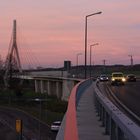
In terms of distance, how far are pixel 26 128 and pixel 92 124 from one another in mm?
62667

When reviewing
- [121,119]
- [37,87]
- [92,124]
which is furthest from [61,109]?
[121,119]

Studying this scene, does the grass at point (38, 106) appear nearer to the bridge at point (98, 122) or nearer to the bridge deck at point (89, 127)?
the bridge at point (98, 122)

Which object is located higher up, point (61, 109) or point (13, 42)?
point (13, 42)

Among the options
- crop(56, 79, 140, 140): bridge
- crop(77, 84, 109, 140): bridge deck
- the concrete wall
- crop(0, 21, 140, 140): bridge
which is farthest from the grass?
crop(56, 79, 140, 140): bridge

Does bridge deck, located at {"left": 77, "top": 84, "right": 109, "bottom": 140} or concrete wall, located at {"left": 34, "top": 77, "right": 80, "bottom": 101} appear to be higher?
bridge deck, located at {"left": 77, "top": 84, "right": 109, "bottom": 140}

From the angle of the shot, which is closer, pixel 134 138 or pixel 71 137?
pixel 71 137

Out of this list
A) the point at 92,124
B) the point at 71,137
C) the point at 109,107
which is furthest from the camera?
the point at 92,124

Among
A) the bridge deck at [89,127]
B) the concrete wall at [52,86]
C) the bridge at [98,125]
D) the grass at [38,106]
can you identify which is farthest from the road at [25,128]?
the bridge at [98,125]

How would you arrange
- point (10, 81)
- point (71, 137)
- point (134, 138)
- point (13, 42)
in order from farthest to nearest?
point (10, 81) → point (13, 42) → point (134, 138) → point (71, 137)

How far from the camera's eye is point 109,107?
12609 millimetres

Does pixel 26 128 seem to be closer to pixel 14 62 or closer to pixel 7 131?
pixel 7 131

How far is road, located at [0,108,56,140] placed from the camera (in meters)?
68.8

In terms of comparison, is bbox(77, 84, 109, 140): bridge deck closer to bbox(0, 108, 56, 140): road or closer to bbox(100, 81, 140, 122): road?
bbox(100, 81, 140, 122): road

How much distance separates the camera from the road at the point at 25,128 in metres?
68.8
